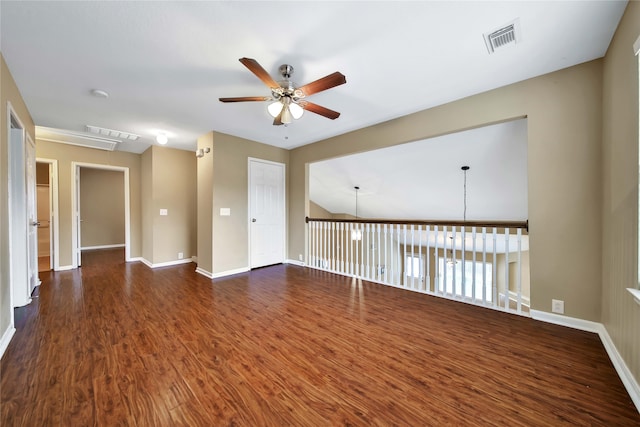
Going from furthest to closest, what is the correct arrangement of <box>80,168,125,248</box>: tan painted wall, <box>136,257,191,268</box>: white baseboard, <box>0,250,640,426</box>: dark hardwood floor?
<box>80,168,125,248</box>: tan painted wall, <box>136,257,191,268</box>: white baseboard, <box>0,250,640,426</box>: dark hardwood floor

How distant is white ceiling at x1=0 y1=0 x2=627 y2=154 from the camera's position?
1.69m

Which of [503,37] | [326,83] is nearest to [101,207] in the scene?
[326,83]

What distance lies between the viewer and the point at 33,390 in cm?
153

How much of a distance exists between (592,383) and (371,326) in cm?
150

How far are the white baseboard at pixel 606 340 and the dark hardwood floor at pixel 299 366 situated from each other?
0.05 metres

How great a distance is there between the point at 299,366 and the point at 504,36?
118 inches

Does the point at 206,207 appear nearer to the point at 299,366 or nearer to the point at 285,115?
the point at 285,115

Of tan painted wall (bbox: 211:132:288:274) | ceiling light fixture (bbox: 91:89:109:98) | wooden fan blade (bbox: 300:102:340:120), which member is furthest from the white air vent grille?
wooden fan blade (bbox: 300:102:340:120)

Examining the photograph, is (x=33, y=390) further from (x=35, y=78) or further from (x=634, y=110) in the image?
(x=634, y=110)

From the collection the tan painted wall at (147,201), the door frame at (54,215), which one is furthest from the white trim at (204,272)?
the door frame at (54,215)

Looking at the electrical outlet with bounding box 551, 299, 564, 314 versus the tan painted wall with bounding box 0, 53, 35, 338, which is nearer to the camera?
the tan painted wall with bounding box 0, 53, 35, 338

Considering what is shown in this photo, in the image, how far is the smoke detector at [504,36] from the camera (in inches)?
72.6

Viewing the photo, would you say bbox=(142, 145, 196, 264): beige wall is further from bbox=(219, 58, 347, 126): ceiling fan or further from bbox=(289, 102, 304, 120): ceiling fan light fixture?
bbox=(289, 102, 304, 120): ceiling fan light fixture

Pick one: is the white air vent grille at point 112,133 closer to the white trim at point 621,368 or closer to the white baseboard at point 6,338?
the white baseboard at point 6,338
